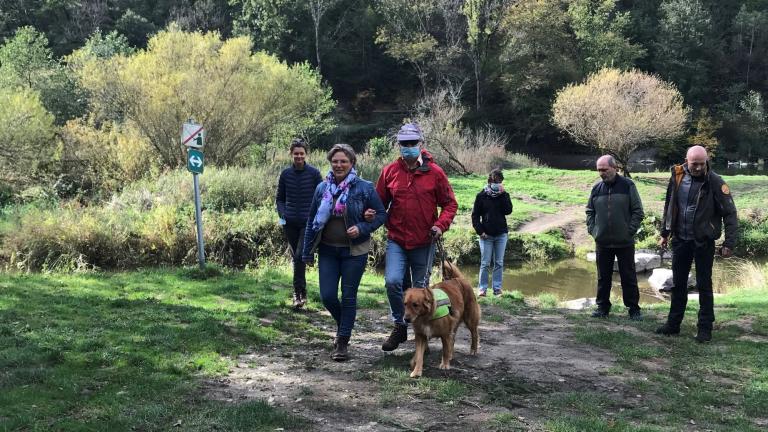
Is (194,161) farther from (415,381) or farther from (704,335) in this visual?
(704,335)

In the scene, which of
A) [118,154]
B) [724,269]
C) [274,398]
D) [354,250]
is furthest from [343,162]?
[118,154]

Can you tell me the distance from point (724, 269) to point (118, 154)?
63.7ft

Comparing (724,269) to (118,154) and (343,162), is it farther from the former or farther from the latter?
(118,154)

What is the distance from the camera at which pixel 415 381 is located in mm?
4508

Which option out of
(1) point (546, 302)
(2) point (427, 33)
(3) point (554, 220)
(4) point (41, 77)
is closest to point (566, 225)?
(3) point (554, 220)

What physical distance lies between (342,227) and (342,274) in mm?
438

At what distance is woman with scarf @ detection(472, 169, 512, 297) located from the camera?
28.5 ft

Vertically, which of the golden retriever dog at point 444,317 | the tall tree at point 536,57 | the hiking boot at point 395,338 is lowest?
the hiking boot at point 395,338

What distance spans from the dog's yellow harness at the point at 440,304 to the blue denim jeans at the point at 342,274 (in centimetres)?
73

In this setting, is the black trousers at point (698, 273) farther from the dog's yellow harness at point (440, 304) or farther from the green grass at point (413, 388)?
the green grass at point (413, 388)

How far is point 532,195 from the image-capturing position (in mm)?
24312

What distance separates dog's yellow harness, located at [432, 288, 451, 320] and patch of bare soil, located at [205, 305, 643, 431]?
0.52m

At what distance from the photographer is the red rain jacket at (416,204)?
4.96 m

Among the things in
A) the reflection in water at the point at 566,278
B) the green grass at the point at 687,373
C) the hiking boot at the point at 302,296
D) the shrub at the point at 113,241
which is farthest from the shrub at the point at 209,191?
the green grass at the point at 687,373
